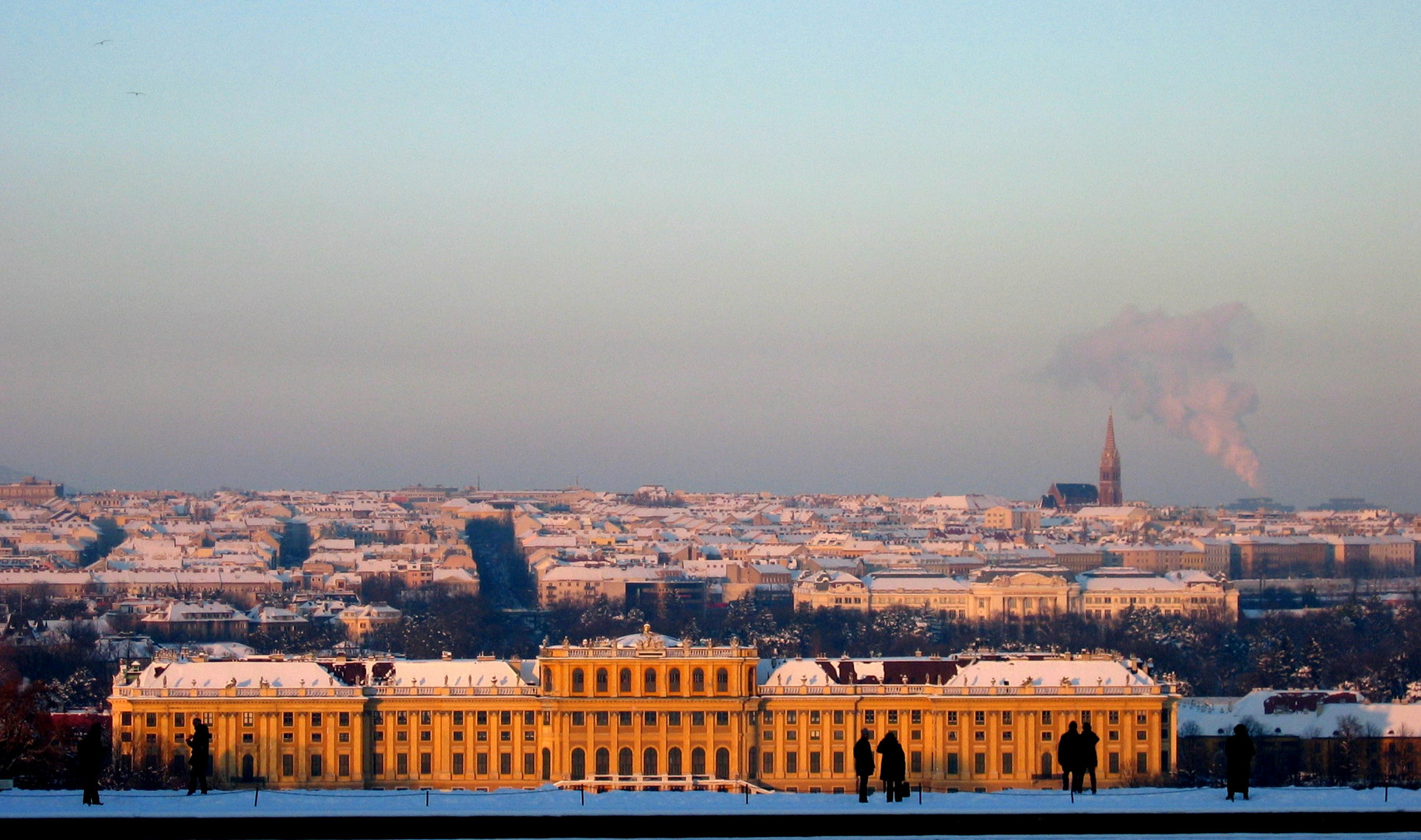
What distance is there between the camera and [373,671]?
163 feet

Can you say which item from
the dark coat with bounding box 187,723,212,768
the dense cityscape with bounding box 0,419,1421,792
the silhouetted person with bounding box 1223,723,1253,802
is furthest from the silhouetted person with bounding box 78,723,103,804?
the dense cityscape with bounding box 0,419,1421,792

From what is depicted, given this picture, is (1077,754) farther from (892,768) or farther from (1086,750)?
(892,768)

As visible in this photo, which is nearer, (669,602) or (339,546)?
(669,602)

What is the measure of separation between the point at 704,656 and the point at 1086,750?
26926 mm

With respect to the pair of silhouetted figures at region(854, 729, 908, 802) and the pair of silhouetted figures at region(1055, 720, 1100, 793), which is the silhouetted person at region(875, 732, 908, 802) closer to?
the pair of silhouetted figures at region(854, 729, 908, 802)

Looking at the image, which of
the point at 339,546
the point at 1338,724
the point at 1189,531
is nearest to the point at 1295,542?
the point at 1189,531

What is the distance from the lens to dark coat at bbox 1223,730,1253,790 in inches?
868

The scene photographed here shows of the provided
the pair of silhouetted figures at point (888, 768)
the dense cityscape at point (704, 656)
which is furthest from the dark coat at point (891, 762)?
the dense cityscape at point (704, 656)

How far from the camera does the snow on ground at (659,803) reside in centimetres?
2119

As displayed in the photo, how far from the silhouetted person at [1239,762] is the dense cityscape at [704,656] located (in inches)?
717

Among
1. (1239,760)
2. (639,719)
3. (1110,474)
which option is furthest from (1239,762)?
(1110,474)

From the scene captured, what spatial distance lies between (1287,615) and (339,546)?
71.2 m

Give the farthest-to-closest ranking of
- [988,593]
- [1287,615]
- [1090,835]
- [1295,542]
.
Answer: [1295,542] < [988,593] < [1287,615] < [1090,835]

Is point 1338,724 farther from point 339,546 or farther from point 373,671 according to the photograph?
point 339,546
